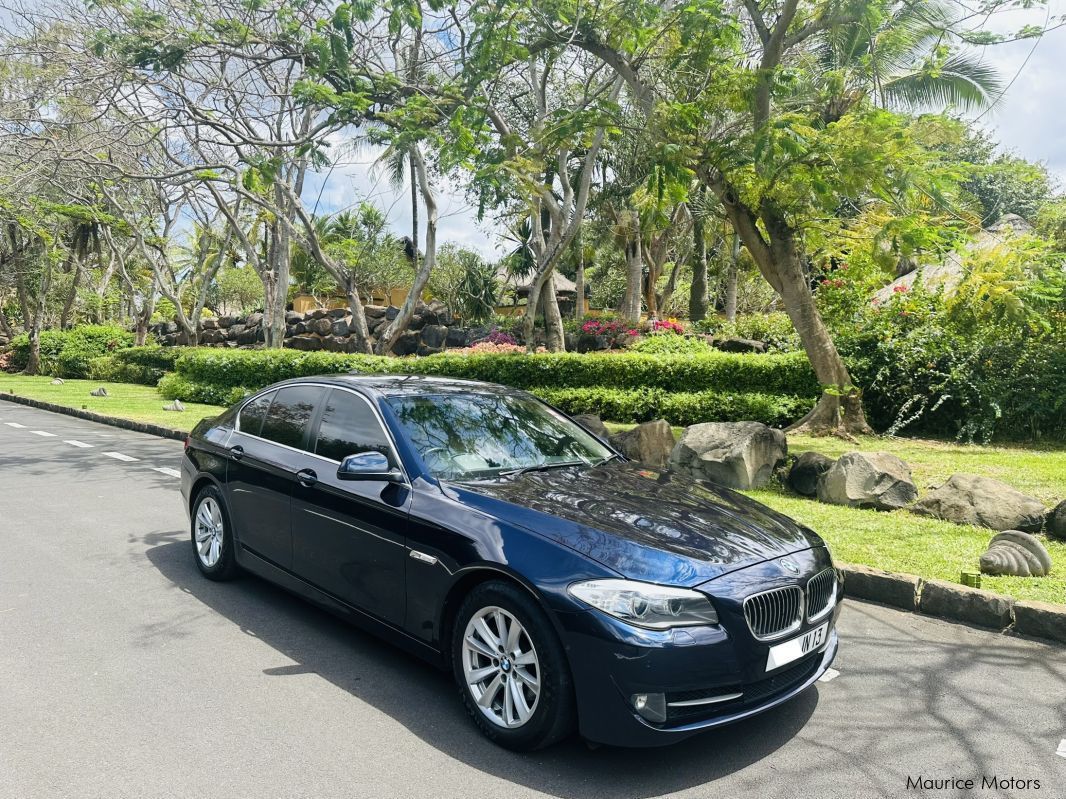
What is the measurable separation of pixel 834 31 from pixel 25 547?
11954 mm

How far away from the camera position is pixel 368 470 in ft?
12.6

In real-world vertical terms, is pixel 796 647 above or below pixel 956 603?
above

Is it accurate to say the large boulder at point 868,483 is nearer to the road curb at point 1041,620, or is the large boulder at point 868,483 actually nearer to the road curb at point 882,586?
the road curb at point 882,586

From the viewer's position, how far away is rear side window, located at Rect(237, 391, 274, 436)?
5168 mm

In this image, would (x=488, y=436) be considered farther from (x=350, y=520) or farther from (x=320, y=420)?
(x=320, y=420)

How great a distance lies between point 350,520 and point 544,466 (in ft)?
3.54

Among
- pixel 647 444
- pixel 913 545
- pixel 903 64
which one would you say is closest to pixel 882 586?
pixel 913 545

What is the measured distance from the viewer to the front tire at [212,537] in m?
5.12

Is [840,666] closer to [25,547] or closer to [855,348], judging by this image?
[25,547]

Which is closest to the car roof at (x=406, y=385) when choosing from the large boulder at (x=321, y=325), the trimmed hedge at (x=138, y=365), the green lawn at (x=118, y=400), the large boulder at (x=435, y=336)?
the green lawn at (x=118, y=400)

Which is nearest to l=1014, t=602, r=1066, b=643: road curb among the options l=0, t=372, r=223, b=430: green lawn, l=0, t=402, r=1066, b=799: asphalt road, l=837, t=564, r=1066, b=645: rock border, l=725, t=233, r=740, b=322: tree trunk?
l=837, t=564, r=1066, b=645: rock border

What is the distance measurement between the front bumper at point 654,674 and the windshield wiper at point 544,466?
3.88ft

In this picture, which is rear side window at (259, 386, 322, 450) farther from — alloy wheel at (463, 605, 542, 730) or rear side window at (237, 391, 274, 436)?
alloy wheel at (463, 605, 542, 730)

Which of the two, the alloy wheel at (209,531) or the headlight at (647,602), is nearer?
the headlight at (647,602)
